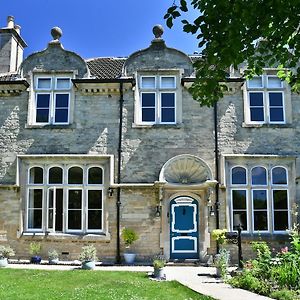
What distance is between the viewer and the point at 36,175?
1812 cm

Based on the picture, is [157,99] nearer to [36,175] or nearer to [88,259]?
[36,175]

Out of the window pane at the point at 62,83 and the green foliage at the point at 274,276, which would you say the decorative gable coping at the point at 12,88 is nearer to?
the window pane at the point at 62,83

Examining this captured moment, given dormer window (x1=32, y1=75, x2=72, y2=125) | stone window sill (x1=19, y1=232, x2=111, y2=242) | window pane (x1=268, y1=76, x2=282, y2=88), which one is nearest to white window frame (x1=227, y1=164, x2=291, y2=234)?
window pane (x1=268, y1=76, x2=282, y2=88)

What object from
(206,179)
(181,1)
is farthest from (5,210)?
(181,1)

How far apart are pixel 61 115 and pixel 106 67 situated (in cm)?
324

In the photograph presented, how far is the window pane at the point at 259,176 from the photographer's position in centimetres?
1773

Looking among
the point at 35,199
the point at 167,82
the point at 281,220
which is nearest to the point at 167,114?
the point at 167,82

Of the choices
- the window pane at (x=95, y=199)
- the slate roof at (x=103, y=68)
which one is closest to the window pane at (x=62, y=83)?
the slate roof at (x=103, y=68)

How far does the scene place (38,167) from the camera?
1814 cm

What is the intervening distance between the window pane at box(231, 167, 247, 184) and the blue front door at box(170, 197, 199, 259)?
5.93 ft

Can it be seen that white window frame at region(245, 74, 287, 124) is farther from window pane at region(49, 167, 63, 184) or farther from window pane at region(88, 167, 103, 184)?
window pane at region(49, 167, 63, 184)

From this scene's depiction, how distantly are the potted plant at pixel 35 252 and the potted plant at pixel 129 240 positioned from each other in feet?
11.0

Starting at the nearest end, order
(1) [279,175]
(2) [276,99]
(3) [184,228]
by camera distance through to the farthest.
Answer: (3) [184,228] → (1) [279,175] → (2) [276,99]

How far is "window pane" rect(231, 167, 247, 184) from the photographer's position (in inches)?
698
